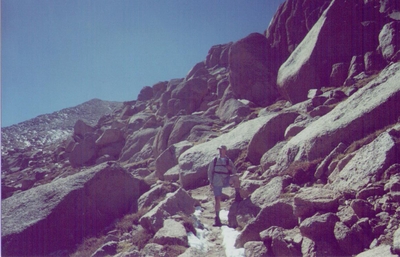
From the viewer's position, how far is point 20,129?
291 ft

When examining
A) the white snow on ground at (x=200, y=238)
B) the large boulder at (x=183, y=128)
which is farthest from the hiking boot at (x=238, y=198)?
the large boulder at (x=183, y=128)

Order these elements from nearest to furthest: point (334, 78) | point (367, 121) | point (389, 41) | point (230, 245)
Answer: point (230, 245) < point (367, 121) < point (389, 41) < point (334, 78)

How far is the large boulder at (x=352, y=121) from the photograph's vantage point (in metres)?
10.1

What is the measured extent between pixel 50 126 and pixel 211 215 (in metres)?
89.2

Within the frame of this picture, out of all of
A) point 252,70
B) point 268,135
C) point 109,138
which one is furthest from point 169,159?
point 109,138

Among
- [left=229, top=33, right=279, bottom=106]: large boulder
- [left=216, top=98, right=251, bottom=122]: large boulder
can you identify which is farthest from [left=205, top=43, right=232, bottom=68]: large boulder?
[left=216, top=98, right=251, bottom=122]: large boulder

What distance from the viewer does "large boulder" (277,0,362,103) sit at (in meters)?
23.2

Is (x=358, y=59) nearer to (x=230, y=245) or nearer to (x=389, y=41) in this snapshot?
(x=389, y=41)

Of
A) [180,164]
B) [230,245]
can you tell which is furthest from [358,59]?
[230,245]

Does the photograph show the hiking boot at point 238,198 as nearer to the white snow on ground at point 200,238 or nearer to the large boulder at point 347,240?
the white snow on ground at point 200,238

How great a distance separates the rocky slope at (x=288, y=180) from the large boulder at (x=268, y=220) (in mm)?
25

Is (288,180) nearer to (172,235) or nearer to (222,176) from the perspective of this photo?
(222,176)

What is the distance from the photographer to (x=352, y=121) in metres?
10.5

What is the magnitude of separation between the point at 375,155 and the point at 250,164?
28.3 ft
